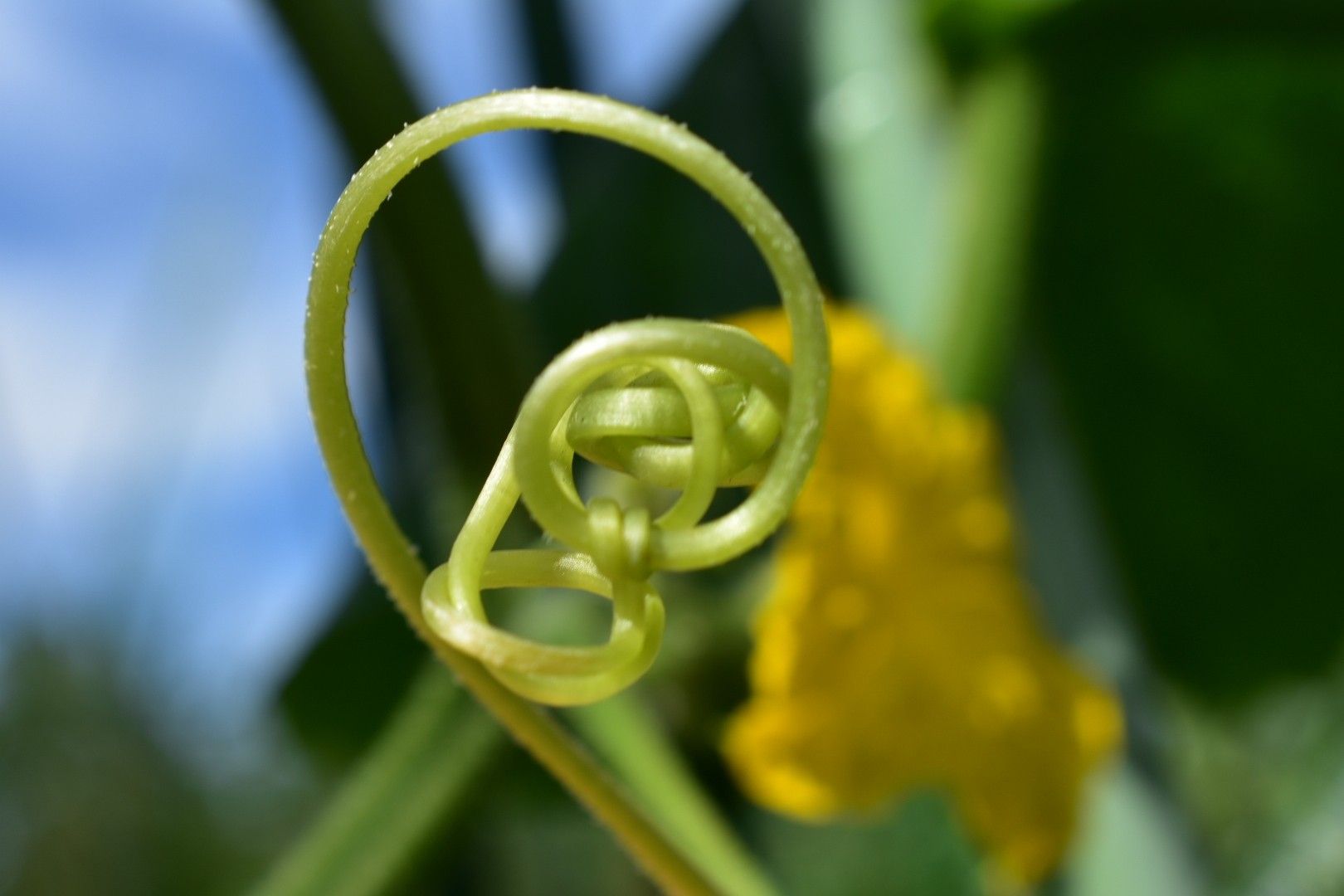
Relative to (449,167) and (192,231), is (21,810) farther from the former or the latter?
(449,167)

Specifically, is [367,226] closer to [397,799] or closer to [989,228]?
[397,799]

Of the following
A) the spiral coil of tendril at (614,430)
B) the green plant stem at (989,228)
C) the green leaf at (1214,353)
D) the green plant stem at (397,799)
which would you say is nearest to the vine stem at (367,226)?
the spiral coil of tendril at (614,430)

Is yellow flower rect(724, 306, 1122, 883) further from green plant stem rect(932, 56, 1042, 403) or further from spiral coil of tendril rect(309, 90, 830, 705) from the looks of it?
spiral coil of tendril rect(309, 90, 830, 705)

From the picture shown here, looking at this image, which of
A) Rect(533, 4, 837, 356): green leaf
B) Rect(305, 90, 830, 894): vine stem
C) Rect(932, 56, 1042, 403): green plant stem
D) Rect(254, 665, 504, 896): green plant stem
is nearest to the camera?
Rect(305, 90, 830, 894): vine stem

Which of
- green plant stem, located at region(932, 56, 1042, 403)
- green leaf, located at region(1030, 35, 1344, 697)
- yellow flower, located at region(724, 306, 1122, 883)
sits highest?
green plant stem, located at region(932, 56, 1042, 403)

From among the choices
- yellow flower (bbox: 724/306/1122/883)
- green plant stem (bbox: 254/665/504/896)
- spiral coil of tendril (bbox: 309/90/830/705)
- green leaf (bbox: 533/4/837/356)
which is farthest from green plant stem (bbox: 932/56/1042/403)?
spiral coil of tendril (bbox: 309/90/830/705)

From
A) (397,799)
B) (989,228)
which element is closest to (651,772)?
(397,799)

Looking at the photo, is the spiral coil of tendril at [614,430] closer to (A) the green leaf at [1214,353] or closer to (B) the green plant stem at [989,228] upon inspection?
(B) the green plant stem at [989,228]

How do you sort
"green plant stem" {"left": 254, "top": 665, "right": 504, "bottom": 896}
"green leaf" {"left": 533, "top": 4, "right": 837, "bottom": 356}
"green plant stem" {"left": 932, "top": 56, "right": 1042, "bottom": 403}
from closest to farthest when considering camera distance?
"green plant stem" {"left": 254, "top": 665, "right": 504, "bottom": 896}, "green plant stem" {"left": 932, "top": 56, "right": 1042, "bottom": 403}, "green leaf" {"left": 533, "top": 4, "right": 837, "bottom": 356}
